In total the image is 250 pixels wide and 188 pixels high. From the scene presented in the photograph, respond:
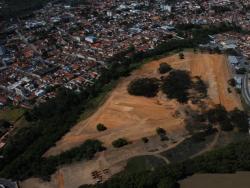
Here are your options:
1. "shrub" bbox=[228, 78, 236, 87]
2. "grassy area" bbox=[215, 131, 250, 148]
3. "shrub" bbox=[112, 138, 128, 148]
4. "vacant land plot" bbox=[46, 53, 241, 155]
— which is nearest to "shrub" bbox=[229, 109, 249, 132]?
"grassy area" bbox=[215, 131, 250, 148]

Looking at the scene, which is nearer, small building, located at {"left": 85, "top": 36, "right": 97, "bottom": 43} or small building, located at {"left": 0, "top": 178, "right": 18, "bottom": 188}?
small building, located at {"left": 0, "top": 178, "right": 18, "bottom": 188}

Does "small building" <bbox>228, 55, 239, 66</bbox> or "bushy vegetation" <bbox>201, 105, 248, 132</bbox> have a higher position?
"small building" <bbox>228, 55, 239, 66</bbox>

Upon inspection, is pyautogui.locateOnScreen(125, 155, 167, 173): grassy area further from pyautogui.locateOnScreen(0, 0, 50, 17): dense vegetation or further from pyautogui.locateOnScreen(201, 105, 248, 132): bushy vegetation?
pyautogui.locateOnScreen(0, 0, 50, 17): dense vegetation

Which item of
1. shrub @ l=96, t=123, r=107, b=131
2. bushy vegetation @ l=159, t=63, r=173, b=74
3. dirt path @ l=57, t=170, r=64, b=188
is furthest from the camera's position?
bushy vegetation @ l=159, t=63, r=173, b=74

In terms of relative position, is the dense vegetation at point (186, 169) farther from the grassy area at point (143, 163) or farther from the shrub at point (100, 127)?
the shrub at point (100, 127)

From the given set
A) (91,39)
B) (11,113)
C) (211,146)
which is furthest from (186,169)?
(91,39)

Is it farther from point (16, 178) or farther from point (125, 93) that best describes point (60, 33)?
point (16, 178)

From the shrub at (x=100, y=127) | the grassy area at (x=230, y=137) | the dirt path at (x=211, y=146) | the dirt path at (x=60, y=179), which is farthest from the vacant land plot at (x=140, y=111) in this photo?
the grassy area at (x=230, y=137)
